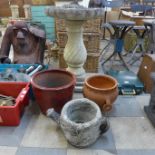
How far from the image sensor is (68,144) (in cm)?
131

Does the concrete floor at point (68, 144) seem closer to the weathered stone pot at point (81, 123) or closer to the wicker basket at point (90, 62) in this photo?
the weathered stone pot at point (81, 123)

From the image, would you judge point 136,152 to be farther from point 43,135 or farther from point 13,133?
point 13,133

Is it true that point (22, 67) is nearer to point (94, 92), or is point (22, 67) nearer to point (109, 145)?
point (94, 92)

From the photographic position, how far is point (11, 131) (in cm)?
141

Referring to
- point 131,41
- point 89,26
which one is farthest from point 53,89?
point 131,41

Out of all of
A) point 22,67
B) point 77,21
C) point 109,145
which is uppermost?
point 77,21

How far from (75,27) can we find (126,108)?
84cm

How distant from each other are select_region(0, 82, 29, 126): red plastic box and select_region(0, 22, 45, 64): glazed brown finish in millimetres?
555

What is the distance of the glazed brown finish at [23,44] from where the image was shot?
2.07 m

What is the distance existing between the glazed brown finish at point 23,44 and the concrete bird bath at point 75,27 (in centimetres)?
45

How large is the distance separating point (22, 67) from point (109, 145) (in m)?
1.14

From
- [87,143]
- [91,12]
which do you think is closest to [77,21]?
[91,12]

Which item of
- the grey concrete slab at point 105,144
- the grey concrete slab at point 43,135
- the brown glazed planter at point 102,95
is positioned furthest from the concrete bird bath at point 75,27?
the grey concrete slab at point 105,144

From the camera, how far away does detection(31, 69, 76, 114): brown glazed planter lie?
1.42 meters
